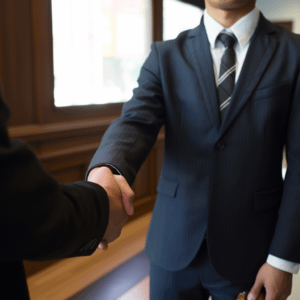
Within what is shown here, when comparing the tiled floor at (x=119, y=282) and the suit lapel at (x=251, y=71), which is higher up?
the suit lapel at (x=251, y=71)

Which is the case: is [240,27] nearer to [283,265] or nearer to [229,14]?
[229,14]

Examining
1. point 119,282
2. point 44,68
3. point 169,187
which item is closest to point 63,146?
point 44,68

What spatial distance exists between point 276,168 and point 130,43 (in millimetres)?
2844

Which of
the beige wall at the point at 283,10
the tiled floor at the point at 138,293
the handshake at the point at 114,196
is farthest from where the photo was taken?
the beige wall at the point at 283,10

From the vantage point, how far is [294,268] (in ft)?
3.46

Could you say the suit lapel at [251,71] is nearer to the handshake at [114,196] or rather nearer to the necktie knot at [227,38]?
the necktie knot at [227,38]

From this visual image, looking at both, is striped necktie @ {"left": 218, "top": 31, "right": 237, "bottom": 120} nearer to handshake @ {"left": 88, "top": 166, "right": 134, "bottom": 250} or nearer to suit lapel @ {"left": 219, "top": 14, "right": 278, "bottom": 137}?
suit lapel @ {"left": 219, "top": 14, "right": 278, "bottom": 137}

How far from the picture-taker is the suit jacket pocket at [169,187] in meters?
1.14

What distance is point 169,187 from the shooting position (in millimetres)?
1154

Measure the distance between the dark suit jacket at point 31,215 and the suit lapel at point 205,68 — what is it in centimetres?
51

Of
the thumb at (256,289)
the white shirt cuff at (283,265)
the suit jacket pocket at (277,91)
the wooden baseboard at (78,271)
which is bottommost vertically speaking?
the wooden baseboard at (78,271)

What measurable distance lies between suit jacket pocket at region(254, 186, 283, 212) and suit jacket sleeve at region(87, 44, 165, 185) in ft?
1.24

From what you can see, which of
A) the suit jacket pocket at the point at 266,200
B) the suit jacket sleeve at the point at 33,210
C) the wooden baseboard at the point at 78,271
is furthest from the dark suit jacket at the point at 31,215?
the wooden baseboard at the point at 78,271

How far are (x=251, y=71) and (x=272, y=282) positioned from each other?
64 centimetres
